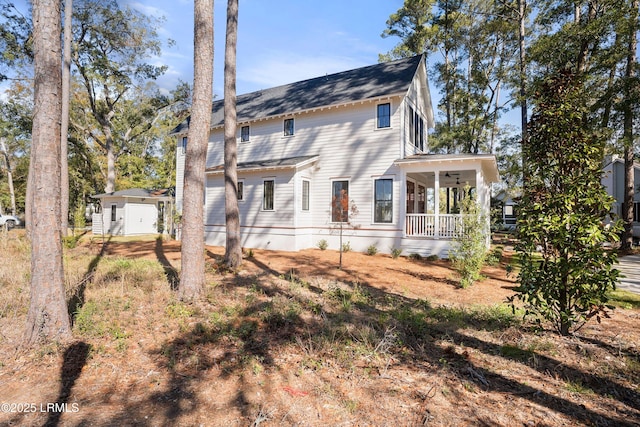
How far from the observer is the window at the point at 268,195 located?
595 inches

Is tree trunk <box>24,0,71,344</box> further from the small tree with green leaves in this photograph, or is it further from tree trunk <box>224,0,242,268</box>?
the small tree with green leaves

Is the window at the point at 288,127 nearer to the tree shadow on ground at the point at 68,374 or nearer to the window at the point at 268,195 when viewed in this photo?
the window at the point at 268,195

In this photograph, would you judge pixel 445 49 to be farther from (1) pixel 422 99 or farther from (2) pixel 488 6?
(1) pixel 422 99

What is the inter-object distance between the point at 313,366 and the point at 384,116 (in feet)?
40.2

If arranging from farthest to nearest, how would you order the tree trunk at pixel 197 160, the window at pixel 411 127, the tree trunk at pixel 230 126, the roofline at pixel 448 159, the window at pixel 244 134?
the window at pixel 244 134 → the window at pixel 411 127 → the roofline at pixel 448 159 → the tree trunk at pixel 230 126 → the tree trunk at pixel 197 160

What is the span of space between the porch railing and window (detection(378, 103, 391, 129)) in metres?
4.20

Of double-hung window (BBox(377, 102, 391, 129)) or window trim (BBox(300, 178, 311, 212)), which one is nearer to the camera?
double-hung window (BBox(377, 102, 391, 129))

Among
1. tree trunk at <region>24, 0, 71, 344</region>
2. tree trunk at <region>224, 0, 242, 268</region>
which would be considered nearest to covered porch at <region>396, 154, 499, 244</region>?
tree trunk at <region>224, 0, 242, 268</region>

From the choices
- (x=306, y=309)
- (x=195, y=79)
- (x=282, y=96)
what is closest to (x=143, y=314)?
(x=306, y=309)

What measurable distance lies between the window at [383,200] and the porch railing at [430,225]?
0.88m

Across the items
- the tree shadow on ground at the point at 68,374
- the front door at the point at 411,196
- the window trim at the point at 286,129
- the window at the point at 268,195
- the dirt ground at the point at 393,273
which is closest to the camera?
the tree shadow on ground at the point at 68,374

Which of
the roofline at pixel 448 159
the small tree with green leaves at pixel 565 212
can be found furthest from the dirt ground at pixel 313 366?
the roofline at pixel 448 159

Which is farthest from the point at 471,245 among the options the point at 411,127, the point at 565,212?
the point at 411,127

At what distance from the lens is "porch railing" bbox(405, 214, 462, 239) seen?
1252 centimetres
